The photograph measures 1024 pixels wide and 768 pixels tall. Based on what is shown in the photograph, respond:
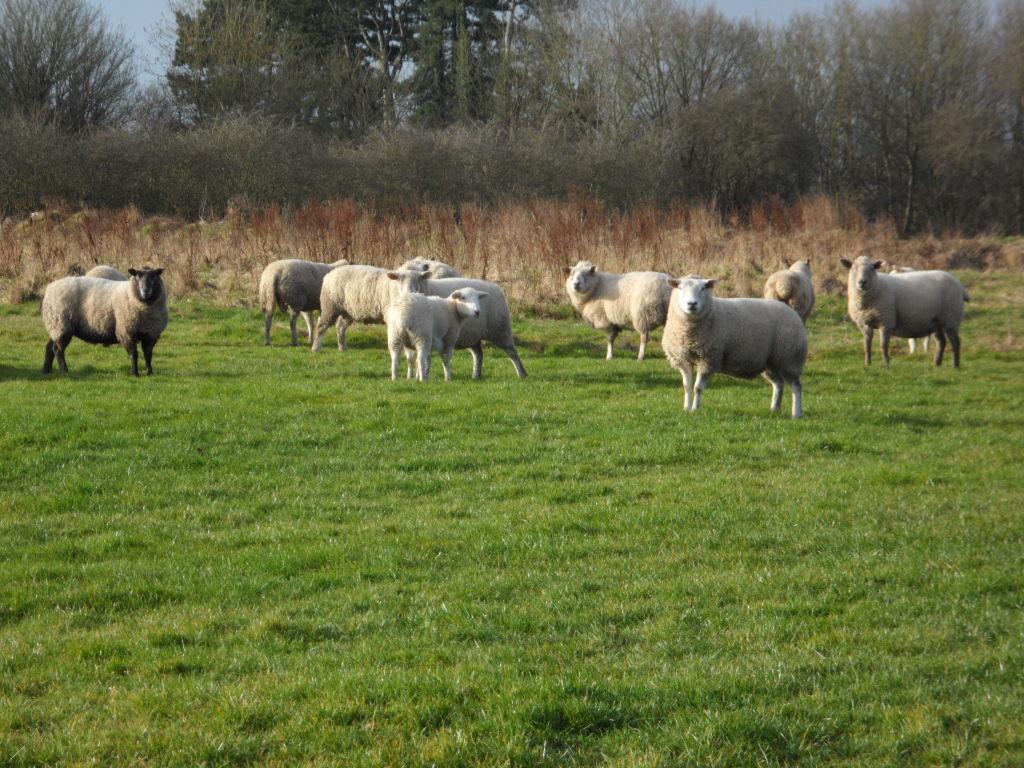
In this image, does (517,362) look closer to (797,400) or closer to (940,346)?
(797,400)

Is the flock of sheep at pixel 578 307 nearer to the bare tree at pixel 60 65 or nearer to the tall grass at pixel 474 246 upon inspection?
the tall grass at pixel 474 246

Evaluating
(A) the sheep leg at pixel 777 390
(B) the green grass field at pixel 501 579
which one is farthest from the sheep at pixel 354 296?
(A) the sheep leg at pixel 777 390

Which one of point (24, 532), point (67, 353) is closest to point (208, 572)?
point (24, 532)

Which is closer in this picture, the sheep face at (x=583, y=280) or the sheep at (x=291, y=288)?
the sheep face at (x=583, y=280)

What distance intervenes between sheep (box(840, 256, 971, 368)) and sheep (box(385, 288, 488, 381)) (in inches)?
282

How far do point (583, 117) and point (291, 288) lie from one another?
34.6m

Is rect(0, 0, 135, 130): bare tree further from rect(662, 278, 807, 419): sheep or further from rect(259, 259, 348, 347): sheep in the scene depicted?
rect(662, 278, 807, 419): sheep

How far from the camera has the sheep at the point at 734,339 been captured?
12.9 m

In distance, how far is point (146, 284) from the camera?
15.5 m

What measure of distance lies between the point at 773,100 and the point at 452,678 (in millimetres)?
47048

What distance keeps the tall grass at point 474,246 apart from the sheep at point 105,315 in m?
7.62

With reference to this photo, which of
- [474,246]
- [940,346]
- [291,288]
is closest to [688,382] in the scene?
[940,346]

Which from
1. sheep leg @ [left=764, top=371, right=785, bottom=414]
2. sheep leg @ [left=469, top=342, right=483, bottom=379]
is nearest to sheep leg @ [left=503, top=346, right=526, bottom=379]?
sheep leg @ [left=469, top=342, right=483, bottom=379]

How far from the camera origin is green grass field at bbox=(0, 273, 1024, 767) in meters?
4.70
